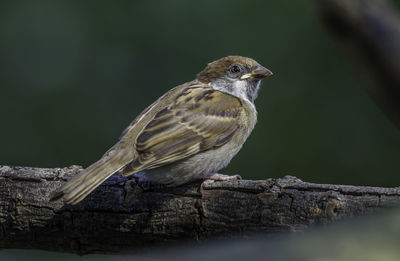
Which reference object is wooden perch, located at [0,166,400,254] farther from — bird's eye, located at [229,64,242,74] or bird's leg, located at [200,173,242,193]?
bird's eye, located at [229,64,242,74]

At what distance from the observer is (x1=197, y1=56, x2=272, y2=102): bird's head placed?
Answer: 17.3ft

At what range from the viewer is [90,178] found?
3.51 metres

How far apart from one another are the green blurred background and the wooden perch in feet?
9.88

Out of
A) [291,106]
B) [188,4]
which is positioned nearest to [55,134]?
[188,4]

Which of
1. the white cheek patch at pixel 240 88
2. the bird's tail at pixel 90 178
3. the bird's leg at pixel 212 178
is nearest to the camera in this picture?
the bird's tail at pixel 90 178

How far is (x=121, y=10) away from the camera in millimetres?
7184

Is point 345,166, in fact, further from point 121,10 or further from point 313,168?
point 121,10

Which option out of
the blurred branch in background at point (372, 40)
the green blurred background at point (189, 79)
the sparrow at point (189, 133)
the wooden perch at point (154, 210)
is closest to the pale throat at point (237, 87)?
the sparrow at point (189, 133)

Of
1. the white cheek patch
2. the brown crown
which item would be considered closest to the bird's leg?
the white cheek patch

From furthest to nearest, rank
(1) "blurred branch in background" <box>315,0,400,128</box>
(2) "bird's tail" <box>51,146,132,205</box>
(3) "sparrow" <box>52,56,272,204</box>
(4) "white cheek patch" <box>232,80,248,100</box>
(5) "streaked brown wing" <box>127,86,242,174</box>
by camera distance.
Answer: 1. (4) "white cheek patch" <box>232,80,248,100</box>
2. (5) "streaked brown wing" <box>127,86,242,174</box>
3. (3) "sparrow" <box>52,56,272,204</box>
4. (2) "bird's tail" <box>51,146,132,205</box>
5. (1) "blurred branch in background" <box>315,0,400,128</box>

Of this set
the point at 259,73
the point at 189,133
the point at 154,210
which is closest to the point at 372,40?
the point at 154,210

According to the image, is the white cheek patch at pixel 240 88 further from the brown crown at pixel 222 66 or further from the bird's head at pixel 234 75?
the brown crown at pixel 222 66

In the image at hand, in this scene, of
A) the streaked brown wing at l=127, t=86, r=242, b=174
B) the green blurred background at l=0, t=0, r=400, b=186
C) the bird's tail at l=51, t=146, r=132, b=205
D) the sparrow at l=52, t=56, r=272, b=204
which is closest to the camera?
the bird's tail at l=51, t=146, r=132, b=205

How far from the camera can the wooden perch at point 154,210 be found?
3174 mm
